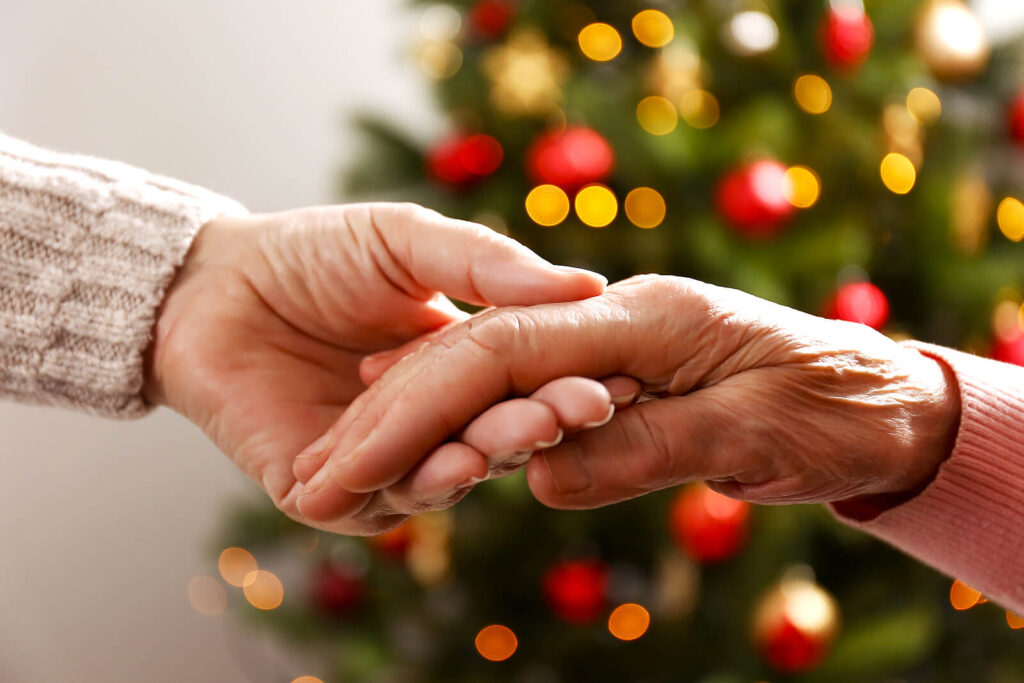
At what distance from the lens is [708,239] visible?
105 centimetres

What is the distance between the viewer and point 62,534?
1.92 m

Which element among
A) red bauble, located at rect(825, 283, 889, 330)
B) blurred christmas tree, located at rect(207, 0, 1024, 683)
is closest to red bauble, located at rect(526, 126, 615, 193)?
blurred christmas tree, located at rect(207, 0, 1024, 683)

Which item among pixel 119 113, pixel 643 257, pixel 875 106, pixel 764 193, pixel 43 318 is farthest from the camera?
pixel 119 113

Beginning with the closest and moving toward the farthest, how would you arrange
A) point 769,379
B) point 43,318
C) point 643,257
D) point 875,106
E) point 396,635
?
point 769,379
point 43,318
point 643,257
point 875,106
point 396,635

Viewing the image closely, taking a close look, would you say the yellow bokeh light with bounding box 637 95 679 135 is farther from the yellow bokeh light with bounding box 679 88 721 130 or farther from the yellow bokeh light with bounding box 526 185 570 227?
the yellow bokeh light with bounding box 526 185 570 227

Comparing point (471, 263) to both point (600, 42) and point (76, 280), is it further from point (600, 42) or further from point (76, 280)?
point (600, 42)

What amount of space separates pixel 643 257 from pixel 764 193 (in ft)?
0.64

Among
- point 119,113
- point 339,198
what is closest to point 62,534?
point 119,113

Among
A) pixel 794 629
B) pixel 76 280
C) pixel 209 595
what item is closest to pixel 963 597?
pixel 794 629

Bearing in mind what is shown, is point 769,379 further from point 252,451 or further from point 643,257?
point 643,257

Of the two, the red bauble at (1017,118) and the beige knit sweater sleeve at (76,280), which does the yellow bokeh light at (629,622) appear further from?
the red bauble at (1017,118)

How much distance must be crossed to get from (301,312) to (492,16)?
0.75 metres

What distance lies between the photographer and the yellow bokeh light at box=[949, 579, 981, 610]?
132 centimetres

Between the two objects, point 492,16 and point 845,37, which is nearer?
point 845,37
